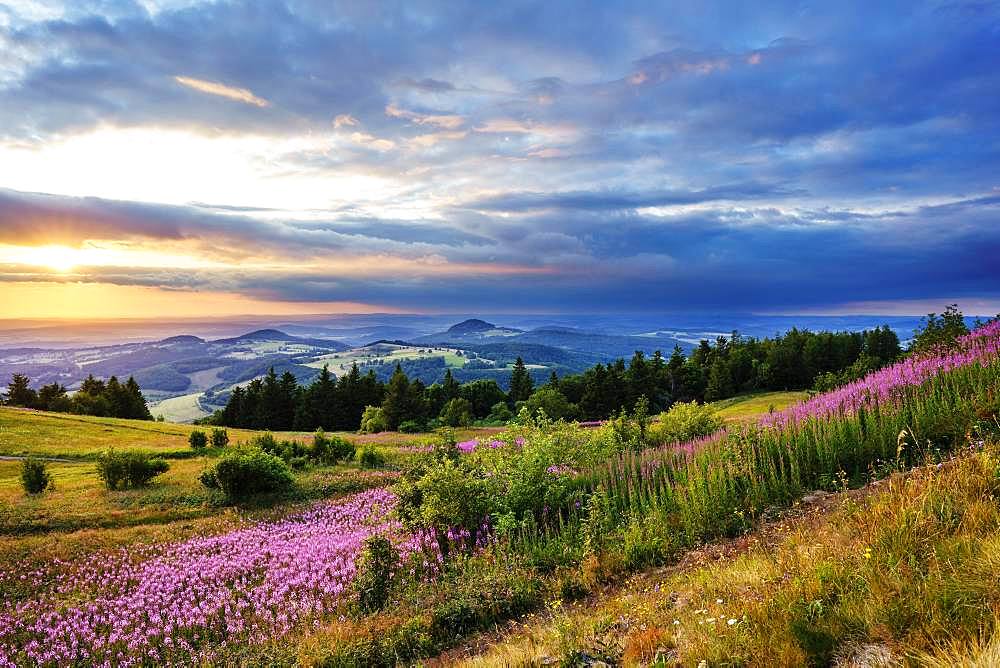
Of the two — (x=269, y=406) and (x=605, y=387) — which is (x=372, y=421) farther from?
(x=605, y=387)

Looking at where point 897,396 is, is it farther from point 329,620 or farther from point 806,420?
point 329,620

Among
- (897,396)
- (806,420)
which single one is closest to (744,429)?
(806,420)

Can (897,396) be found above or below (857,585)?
above

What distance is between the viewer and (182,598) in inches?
350

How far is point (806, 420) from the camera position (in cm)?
959

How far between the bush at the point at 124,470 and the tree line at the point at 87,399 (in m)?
63.0

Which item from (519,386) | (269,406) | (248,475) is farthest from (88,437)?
(519,386)

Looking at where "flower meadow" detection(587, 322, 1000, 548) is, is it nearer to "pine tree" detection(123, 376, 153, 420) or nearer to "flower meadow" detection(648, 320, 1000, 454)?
"flower meadow" detection(648, 320, 1000, 454)

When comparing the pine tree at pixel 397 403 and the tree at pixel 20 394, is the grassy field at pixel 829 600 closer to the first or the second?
the pine tree at pixel 397 403

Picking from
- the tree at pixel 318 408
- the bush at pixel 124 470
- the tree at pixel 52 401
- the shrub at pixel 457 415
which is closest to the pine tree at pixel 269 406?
the tree at pixel 318 408

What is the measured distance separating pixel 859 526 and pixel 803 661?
230 cm

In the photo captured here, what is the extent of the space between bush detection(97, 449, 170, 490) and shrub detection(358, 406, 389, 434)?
107 ft

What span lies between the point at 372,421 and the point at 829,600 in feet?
171

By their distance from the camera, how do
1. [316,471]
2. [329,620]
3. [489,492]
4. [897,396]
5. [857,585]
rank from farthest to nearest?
[316,471] → [489,492] → [897,396] → [329,620] → [857,585]
